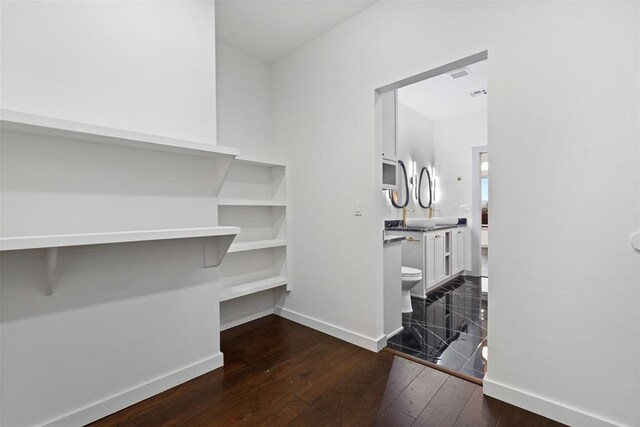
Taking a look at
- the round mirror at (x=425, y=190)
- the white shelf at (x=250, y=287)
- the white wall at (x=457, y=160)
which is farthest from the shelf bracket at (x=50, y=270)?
the white wall at (x=457, y=160)

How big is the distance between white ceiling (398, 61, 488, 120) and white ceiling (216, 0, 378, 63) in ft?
5.43

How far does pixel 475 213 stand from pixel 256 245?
12.1ft

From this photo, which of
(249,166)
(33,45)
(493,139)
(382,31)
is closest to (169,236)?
(33,45)

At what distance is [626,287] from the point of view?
1.38 metres

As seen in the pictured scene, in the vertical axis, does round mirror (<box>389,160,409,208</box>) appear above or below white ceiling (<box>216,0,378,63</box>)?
below

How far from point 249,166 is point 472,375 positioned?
2.52m

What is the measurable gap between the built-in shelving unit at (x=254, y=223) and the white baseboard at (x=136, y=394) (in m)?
0.60

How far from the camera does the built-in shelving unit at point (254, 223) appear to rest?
274cm

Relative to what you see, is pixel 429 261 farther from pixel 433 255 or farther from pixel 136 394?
pixel 136 394

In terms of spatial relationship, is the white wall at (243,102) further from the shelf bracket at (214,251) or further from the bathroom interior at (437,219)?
the bathroom interior at (437,219)

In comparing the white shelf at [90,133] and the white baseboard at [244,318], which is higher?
the white shelf at [90,133]

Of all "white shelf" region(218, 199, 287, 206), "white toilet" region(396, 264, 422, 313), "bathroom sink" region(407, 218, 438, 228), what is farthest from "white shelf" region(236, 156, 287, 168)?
"bathroom sink" region(407, 218, 438, 228)

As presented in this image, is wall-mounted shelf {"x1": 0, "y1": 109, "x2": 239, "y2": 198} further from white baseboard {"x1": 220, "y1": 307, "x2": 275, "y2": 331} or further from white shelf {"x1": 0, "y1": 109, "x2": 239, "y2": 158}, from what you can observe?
white baseboard {"x1": 220, "y1": 307, "x2": 275, "y2": 331}

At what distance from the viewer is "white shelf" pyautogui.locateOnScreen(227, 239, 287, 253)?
2.62 m
